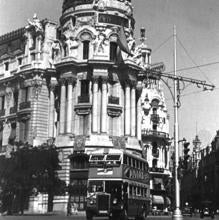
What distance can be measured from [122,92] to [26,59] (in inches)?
538

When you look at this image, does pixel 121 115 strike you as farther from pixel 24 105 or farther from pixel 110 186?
pixel 110 186

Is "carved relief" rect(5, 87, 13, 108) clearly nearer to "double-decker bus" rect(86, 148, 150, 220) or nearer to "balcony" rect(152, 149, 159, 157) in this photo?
"balcony" rect(152, 149, 159, 157)

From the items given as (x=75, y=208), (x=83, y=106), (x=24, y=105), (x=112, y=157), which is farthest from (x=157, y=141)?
(x=112, y=157)

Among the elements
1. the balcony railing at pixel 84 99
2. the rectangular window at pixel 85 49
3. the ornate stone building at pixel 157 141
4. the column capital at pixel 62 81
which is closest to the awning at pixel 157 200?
the ornate stone building at pixel 157 141

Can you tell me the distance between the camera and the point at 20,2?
27984 mm

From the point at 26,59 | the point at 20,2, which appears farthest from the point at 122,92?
the point at 20,2

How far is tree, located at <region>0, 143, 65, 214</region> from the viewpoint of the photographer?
162 feet

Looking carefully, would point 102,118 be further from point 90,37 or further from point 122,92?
point 90,37

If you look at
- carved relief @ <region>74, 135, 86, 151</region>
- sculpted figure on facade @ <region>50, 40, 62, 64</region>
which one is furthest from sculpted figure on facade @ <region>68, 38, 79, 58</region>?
carved relief @ <region>74, 135, 86, 151</region>

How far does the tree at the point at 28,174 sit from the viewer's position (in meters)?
49.3

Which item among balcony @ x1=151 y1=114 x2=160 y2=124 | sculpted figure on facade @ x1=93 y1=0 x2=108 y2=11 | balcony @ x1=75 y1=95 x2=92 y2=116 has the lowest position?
balcony @ x1=75 y1=95 x2=92 y2=116

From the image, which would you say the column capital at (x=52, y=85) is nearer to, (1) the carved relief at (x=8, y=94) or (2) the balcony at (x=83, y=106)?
(2) the balcony at (x=83, y=106)

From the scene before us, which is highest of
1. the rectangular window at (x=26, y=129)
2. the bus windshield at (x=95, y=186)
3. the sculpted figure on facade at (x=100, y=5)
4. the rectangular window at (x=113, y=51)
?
the sculpted figure on facade at (x=100, y=5)

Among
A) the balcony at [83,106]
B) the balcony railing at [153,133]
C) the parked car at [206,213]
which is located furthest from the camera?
the balcony railing at [153,133]
